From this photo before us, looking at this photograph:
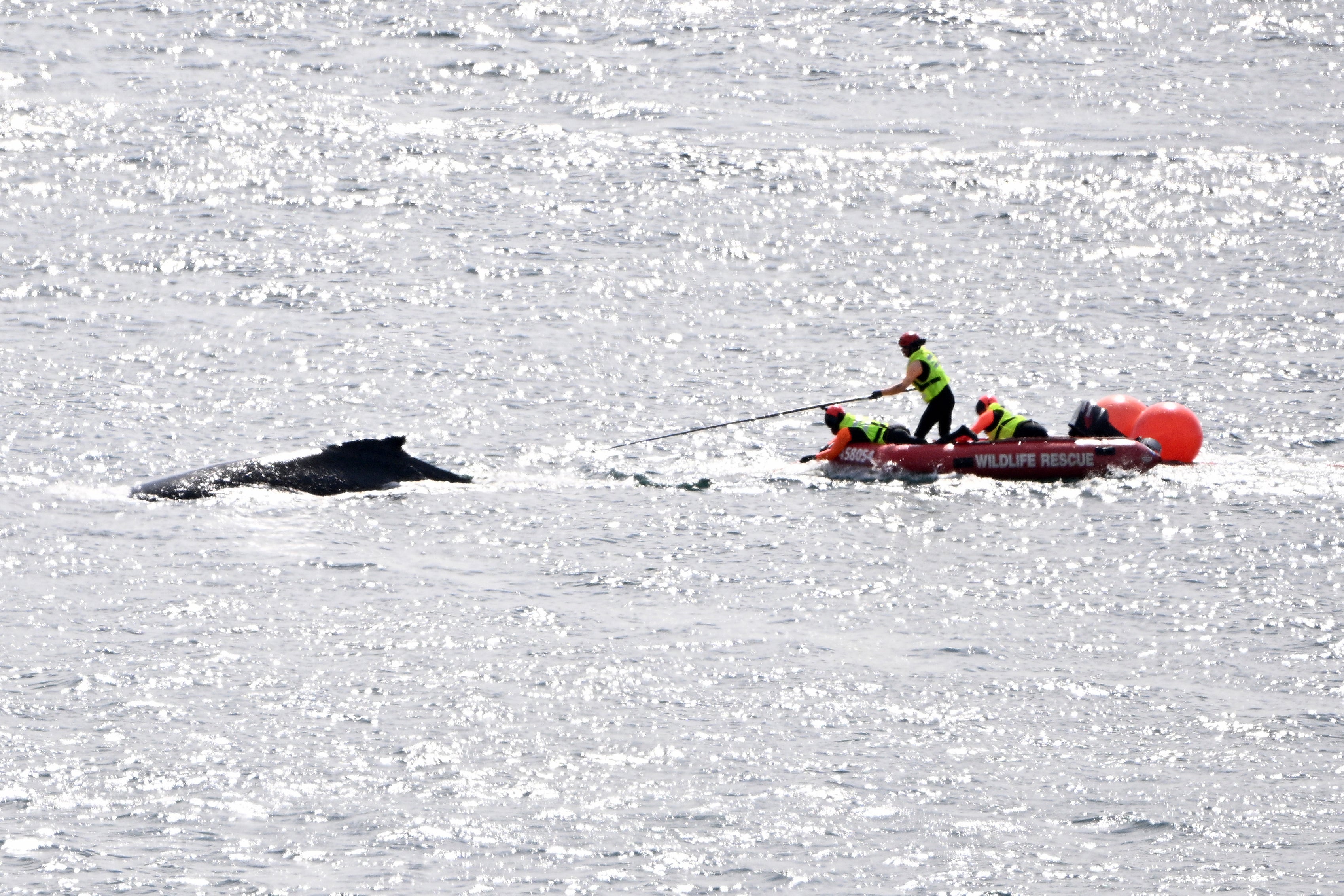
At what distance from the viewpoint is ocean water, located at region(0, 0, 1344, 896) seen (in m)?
11.5

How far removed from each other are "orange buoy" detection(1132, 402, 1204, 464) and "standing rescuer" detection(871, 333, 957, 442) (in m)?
2.34

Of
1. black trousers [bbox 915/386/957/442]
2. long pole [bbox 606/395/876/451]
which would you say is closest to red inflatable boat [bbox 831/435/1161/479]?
long pole [bbox 606/395/876/451]

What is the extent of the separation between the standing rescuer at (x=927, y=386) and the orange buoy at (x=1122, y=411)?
1.86 meters

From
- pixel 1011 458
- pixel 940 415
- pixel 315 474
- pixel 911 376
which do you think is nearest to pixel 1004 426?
pixel 1011 458

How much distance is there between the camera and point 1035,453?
21156 millimetres

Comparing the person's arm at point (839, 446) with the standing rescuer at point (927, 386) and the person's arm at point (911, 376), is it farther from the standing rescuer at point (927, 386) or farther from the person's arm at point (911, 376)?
the person's arm at point (911, 376)

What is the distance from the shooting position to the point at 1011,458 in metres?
21.3

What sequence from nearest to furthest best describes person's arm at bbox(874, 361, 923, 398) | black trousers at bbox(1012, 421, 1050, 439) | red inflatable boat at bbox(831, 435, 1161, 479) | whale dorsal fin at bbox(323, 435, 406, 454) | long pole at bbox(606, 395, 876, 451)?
whale dorsal fin at bbox(323, 435, 406, 454)
red inflatable boat at bbox(831, 435, 1161, 479)
black trousers at bbox(1012, 421, 1050, 439)
person's arm at bbox(874, 361, 923, 398)
long pole at bbox(606, 395, 876, 451)

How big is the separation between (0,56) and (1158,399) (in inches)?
1601

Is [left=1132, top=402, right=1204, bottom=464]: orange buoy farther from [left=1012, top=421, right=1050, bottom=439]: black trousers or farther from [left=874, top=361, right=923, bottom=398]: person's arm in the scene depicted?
[left=874, top=361, right=923, bottom=398]: person's arm

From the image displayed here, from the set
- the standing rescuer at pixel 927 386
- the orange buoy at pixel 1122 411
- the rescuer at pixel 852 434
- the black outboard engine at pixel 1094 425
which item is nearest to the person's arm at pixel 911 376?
the standing rescuer at pixel 927 386

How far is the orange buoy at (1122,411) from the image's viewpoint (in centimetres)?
2242

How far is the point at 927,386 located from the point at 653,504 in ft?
14.7

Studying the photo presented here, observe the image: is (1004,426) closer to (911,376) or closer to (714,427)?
(911,376)
